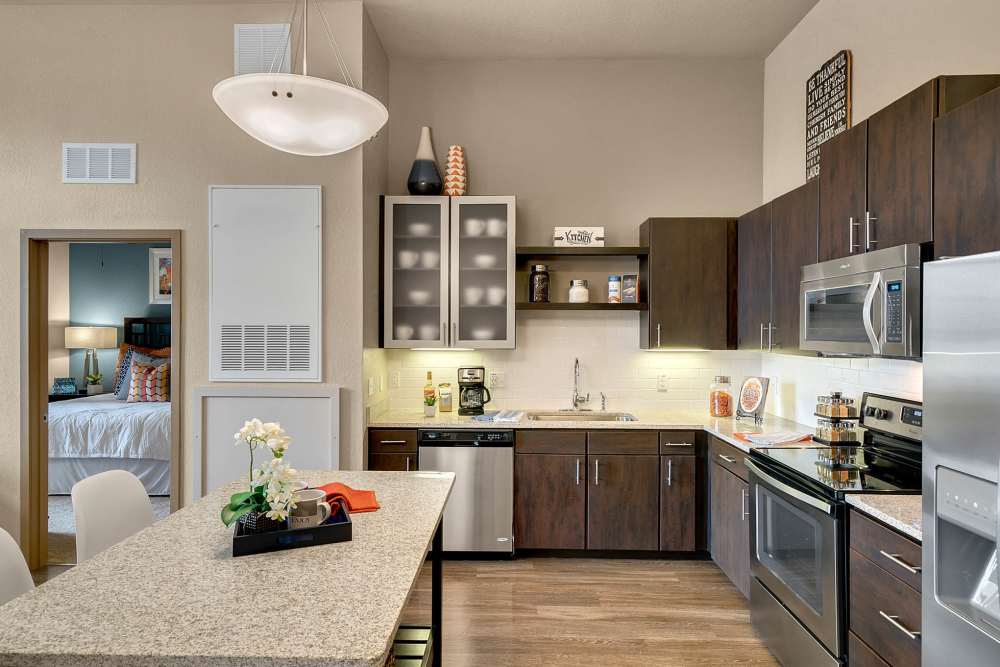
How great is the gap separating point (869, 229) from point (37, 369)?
4314 millimetres

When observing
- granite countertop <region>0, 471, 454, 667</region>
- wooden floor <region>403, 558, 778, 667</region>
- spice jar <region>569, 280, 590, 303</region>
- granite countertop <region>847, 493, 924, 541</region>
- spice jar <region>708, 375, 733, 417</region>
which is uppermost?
spice jar <region>569, 280, 590, 303</region>

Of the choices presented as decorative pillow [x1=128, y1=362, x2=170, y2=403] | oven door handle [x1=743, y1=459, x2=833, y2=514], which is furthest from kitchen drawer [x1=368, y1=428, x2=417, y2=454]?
decorative pillow [x1=128, y1=362, x2=170, y2=403]

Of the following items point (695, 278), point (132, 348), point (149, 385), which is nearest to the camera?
point (695, 278)

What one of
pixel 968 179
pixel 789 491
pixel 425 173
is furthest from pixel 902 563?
pixel 425 173

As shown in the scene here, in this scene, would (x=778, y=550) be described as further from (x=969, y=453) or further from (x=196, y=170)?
(x=196, y=170)

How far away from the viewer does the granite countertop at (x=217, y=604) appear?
1152 mm

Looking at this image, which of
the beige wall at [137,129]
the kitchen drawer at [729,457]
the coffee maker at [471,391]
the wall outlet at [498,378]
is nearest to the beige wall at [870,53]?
the kitchen drawer at [729,457]

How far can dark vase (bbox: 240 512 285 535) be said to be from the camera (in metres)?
1.69

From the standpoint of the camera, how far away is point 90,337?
21.7 feet

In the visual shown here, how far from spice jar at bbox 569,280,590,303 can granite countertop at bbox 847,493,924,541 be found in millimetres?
2261

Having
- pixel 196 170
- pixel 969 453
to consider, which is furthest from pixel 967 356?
pixel 196 170

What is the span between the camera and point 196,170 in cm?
351

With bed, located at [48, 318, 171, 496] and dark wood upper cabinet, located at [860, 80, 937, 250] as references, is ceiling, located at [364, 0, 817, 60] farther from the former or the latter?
bed, located at [48, 318, 171, 496]

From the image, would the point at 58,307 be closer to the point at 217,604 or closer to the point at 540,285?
the point at 540,285
